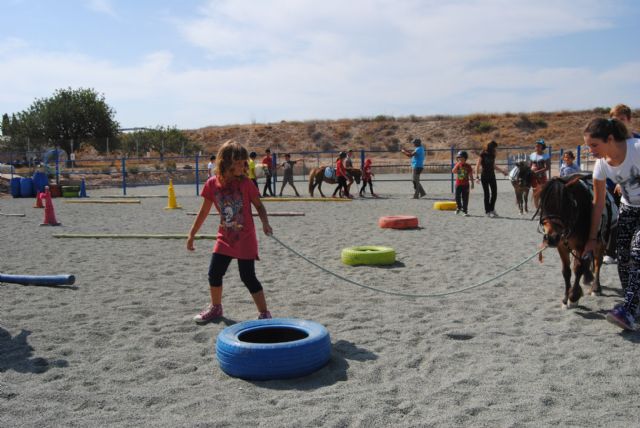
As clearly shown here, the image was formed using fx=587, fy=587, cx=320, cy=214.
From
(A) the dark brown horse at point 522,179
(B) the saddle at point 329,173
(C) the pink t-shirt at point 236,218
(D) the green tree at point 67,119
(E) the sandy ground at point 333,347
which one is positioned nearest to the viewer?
(E) the sandy ground at point 333,347

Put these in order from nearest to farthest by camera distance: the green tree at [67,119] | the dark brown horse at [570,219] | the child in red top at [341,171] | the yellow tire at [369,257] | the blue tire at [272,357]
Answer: the blue tire at [272,357] < the dark brown horse at [570,219] < the yellow tire at [369,257] < the child in red top at [341,171] < the green tree at [67,119]

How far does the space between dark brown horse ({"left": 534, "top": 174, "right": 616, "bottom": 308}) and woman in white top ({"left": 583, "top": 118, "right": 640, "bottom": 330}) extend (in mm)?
215

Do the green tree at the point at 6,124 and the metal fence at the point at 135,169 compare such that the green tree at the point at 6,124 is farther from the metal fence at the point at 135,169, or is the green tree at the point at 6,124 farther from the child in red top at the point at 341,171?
the child in red top at the point at 341,171

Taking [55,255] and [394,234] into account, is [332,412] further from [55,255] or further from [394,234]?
[394,234]

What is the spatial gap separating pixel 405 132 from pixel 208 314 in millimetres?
65049

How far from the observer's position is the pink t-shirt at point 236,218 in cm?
484

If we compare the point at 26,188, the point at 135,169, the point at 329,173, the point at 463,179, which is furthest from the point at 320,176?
the point at 135,169

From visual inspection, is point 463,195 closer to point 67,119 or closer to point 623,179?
point 623,179

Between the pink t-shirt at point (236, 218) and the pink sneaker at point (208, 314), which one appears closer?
the pink t-shirt at point (236, 218)

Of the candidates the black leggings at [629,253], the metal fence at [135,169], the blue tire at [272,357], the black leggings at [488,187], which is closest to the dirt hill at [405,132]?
the metal fence at [135,169]

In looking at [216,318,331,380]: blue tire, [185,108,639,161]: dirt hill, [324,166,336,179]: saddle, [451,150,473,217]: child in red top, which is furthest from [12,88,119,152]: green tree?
[216,318,331,380]: blue tire

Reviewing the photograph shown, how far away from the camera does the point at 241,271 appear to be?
16.1 ft

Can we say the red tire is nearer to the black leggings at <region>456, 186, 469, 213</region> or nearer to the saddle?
the black leggings at <region>456, 186, 469, 213</region>

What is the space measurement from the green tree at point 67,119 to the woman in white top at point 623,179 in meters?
49.9
